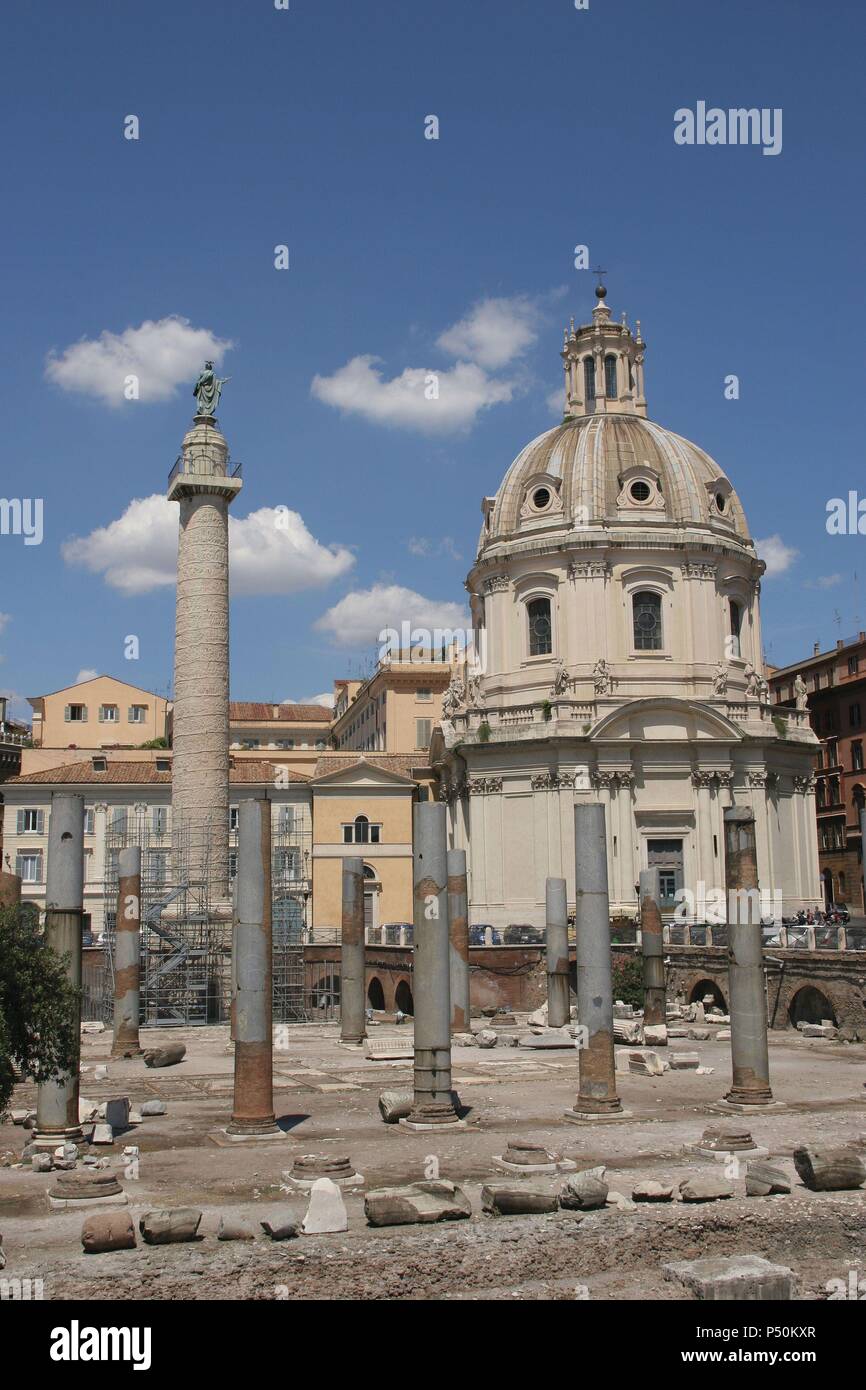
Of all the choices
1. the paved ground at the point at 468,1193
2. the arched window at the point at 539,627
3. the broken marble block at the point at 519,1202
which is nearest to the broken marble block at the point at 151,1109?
the paved ground at the point at 468,1193

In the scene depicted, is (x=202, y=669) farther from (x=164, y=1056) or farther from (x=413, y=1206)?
(x=413, y=1206)

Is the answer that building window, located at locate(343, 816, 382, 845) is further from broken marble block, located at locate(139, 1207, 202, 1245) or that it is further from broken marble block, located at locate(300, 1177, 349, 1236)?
broken marble block, located at locate(139, 1207, 202, 1245)

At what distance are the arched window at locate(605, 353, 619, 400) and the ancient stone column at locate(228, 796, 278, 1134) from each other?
147 ft

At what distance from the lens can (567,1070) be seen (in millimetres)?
28594

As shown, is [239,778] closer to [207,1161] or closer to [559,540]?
[559,540]

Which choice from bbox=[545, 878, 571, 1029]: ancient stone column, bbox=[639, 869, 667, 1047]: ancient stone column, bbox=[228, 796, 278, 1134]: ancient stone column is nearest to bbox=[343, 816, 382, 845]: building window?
bbox=[545, 878, 571, 1029]: ancient stone column

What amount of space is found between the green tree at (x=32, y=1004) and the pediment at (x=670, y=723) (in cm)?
3797

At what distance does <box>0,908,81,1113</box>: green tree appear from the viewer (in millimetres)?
14773

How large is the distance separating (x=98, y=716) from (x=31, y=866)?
71.6ft

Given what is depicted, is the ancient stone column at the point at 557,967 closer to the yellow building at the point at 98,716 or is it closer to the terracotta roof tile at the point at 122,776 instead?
the terracotta roof tile at the point at 122,776

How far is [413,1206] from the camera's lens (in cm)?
1393

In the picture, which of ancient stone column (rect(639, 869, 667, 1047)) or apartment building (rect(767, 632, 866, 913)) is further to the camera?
apartment building (rect(767, 632, 866, 913))

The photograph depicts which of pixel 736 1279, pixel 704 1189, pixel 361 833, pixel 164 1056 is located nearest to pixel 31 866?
pixel 361 833

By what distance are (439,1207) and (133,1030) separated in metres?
20.4
